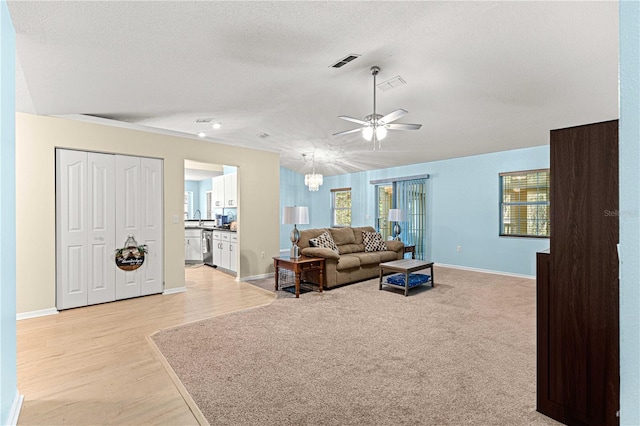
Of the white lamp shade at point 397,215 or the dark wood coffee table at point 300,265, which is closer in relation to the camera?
the dark wood coffee table at point 300,265

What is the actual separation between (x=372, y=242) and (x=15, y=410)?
5.26m

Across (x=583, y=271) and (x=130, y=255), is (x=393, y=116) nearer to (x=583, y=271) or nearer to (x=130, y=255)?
(x=583, y=271)

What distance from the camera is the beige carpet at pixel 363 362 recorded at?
2.01 meters

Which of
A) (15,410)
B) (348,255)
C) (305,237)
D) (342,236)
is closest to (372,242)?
(342,236)

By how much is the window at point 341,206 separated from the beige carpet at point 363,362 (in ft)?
17.1

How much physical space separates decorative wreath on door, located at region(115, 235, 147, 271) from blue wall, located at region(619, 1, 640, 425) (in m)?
5.06

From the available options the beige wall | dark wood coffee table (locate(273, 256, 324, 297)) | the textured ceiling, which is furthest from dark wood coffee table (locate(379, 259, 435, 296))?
the beige wall

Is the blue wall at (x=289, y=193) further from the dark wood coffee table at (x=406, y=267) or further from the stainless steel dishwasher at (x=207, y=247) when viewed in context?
the dark wood coffee table at (x=406, y=267)

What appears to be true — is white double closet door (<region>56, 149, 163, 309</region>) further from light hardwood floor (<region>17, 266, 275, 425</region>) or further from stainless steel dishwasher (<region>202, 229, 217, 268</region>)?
stainless steel dishwasher (<region>202, 229, 217, 268</region>)

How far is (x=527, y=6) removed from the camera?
2.21 metres

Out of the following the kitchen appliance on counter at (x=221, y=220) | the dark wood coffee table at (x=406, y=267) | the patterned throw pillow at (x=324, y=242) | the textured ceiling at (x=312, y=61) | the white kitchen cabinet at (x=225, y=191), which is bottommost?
the dark wood coffee table at (x=406, y=267)

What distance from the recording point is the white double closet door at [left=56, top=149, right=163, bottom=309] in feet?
13.2

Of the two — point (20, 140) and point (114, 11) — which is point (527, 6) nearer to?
point (114, 11)

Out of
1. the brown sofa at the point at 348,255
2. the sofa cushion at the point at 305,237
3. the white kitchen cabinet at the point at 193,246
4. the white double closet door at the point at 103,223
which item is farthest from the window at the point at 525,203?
the white kitchen cabinet at the point at 193,246
